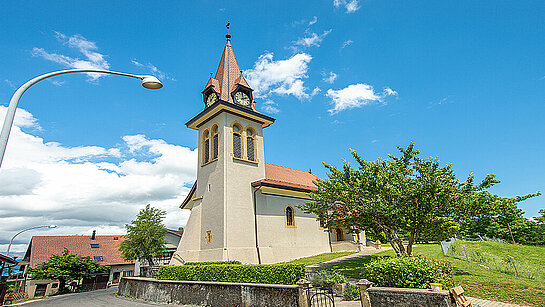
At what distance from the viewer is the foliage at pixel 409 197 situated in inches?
528

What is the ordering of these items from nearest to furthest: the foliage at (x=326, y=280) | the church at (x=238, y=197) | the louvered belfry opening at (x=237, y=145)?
1. the foliage at (x=326, y=280)
2. the church at (x=238, y=197)
3. the louvered belfry opening at (x=237, y=145)

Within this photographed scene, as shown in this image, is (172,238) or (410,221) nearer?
(410,221)

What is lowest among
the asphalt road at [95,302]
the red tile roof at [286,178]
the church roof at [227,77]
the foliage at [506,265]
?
the asphalt road at [95,302]

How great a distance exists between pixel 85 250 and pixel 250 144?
3379cm

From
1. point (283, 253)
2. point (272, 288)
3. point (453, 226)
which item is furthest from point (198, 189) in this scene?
point (453, 226)

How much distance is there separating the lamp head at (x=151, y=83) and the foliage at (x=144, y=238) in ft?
75.5

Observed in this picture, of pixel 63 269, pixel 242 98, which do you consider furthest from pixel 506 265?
pixel 63 269

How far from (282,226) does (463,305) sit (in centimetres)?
1664

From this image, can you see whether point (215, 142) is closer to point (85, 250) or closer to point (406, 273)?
point (406, 273)

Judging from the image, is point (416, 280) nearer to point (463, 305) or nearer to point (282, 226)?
point (463, 305)

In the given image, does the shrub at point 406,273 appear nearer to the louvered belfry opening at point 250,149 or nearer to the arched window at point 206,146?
the louvered belfry opening at point 250,149

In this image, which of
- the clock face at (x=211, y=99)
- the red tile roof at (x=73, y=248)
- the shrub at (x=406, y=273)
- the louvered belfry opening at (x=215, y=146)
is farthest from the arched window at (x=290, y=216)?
the red tile roof at (x=73, y=248)

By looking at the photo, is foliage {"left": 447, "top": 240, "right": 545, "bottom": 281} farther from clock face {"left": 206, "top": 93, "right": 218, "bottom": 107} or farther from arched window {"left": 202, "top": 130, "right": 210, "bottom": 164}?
clock face {"left": 206, "top": 93, "right": 218, "bottom": 107}

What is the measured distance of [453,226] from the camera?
13430 millimetres
